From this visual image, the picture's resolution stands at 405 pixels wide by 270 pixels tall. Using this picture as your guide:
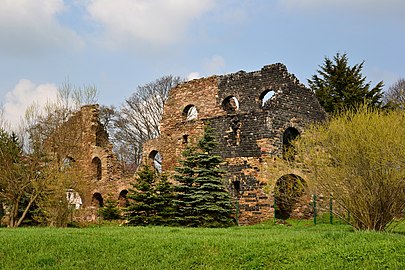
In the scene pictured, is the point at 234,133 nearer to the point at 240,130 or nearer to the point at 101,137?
the point at 240,130

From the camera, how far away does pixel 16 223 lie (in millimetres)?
21719

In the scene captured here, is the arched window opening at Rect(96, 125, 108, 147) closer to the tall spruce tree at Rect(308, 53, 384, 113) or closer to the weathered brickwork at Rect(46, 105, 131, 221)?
the weathered brickwork at Rect(46, 105, 131, 221)

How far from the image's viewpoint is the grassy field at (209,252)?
9.27 m

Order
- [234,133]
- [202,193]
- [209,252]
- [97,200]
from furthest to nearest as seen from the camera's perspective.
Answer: [97,200]
[234,133]
[202,193]
[209,252]

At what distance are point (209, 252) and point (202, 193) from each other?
9634 millimetres

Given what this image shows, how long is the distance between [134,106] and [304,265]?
33.2 m

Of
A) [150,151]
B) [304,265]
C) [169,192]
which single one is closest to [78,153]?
[150,151]

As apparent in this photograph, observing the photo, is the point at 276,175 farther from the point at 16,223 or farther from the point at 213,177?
the point at 16,223

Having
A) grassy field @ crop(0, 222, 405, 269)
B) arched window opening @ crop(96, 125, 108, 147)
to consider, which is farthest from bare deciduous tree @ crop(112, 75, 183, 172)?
grassy field @ crop(0, 222, 405, 269)

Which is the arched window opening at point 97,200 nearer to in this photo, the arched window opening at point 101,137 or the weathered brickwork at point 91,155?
the weathered brickwork at point 91,155

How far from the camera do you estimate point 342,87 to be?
30750 mm

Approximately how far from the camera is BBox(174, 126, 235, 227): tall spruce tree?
19453 mm

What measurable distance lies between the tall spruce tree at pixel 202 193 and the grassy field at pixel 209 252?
8130mm

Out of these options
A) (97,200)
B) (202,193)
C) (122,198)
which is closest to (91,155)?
(97,200)
